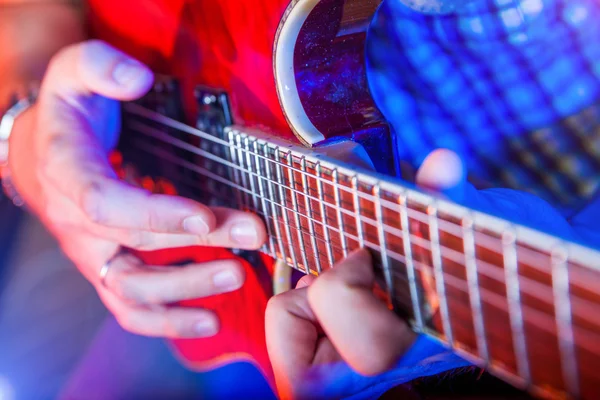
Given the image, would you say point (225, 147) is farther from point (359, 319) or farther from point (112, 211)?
point (359, 319)

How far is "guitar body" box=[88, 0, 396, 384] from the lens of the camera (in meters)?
0.51

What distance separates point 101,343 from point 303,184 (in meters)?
0.79

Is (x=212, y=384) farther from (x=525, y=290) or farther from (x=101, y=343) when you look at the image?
(x=525, y=290)

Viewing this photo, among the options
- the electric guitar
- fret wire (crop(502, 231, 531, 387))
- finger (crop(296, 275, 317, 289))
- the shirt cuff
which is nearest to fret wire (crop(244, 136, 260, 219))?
the electric guitar

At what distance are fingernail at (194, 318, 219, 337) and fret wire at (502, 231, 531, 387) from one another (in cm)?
45

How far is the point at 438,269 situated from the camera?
1.21ft

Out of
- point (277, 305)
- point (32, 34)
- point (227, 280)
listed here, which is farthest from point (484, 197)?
point (32, 34)

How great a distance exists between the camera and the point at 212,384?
0.83m

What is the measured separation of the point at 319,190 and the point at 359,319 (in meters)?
0.12

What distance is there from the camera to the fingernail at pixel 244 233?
0.56 meters

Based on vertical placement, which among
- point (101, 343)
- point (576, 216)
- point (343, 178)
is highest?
point (343, 178)

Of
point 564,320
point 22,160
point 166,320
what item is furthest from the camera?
point 22,160

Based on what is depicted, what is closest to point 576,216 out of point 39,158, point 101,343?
point 39,158

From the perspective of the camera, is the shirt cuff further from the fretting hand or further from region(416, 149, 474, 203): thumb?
region(416, 149, 474, 203): thumb
